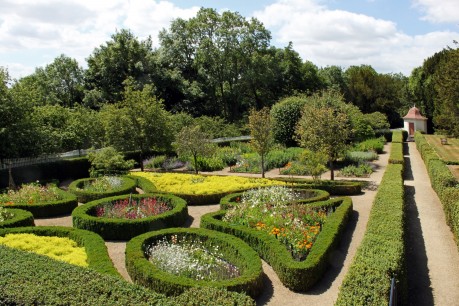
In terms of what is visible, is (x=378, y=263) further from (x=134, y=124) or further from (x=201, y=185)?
(x=134, y=124)

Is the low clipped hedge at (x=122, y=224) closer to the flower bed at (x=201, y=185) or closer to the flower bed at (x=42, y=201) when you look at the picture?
the flower bed at (x=42, y=201)

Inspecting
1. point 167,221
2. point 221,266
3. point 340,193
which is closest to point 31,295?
point 221,266

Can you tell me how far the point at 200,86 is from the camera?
45812mm

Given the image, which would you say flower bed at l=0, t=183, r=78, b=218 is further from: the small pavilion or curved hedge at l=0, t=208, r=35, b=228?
the small pavilion

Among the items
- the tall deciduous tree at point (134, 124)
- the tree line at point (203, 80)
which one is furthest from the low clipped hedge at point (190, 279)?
the tree line at point (203, 80)

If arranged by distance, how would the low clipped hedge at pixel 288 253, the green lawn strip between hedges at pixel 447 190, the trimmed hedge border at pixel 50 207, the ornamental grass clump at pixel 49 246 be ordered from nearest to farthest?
the low clipped hedge at pixel 288 253
the ornamental grass clump at pixel 49 246
the green lawn strip between hedges at pixel 447 190
the trimmed hedge border at pixel 50 207

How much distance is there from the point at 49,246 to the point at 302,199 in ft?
29.6

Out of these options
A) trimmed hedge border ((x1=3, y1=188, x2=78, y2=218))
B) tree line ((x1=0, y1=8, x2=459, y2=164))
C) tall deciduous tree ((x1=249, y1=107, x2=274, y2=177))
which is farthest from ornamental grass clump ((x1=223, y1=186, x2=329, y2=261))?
tree line ((x1=0, y1=8, x2=459, y2=164))

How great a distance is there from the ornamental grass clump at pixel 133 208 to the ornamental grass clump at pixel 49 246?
9.04 ft

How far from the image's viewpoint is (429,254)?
12156 mm

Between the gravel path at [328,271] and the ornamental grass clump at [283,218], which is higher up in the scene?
the ornamental grass clump at [283,218]

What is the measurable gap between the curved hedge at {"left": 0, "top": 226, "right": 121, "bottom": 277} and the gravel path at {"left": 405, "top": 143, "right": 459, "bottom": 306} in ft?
23.3

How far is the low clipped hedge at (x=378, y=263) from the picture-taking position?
24.0ft

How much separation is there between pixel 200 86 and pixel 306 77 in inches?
520
